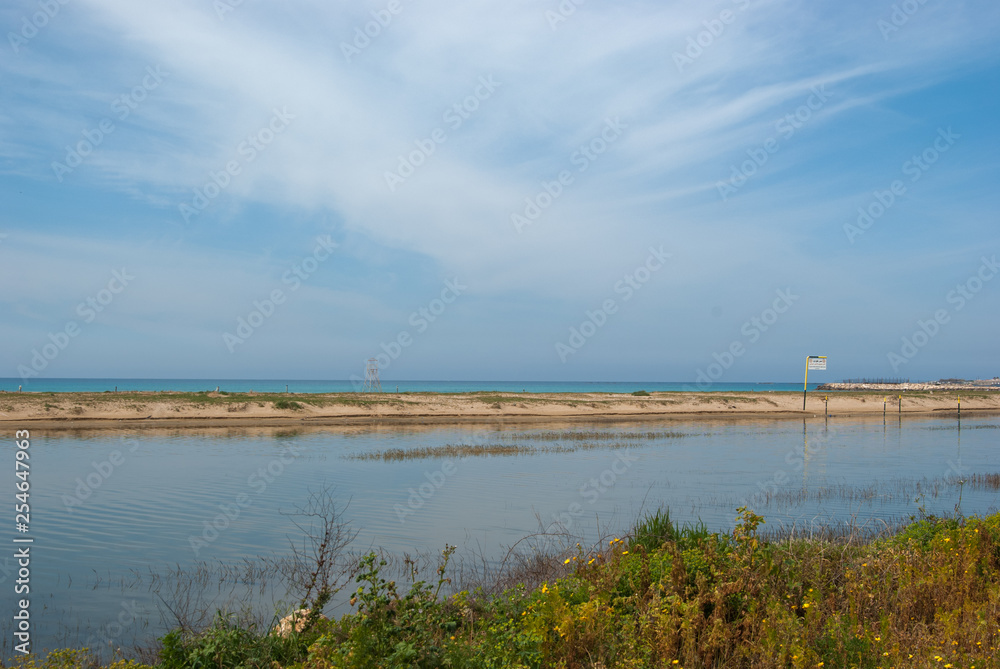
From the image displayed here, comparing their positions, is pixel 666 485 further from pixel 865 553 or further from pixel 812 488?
pixel 865 553

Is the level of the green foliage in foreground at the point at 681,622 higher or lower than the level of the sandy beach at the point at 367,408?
lower

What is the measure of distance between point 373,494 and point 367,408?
32790mm

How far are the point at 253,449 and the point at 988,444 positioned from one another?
115 ft

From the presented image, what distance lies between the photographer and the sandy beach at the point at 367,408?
41906mm

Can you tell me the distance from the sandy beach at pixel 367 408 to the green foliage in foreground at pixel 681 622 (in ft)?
125

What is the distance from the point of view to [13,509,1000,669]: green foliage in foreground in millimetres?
5770

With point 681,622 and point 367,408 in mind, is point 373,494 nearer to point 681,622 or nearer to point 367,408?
point 681,622

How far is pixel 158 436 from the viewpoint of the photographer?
3394 centimetres

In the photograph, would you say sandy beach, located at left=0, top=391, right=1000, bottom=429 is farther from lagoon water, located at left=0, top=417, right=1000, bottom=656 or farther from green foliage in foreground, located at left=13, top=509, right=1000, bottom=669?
green foliage in foreground, located at left=13, top=509, right=1000, bottom=669

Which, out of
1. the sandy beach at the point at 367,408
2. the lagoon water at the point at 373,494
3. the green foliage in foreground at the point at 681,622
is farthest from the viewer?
the sandy beach at the point at 367,408

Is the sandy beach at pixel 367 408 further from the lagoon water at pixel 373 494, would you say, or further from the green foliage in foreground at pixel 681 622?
the green foliage in foreground at pixel 681 622

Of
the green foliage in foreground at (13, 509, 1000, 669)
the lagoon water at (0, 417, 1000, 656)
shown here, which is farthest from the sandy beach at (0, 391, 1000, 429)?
the green foliage in foreground at (13, 509, 1000, 669)

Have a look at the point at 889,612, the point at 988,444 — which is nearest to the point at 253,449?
the point at 889,612

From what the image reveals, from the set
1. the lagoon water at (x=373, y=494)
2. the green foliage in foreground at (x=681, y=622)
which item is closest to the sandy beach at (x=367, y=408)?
the lagoon water at (x=373, y=494)
